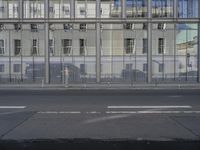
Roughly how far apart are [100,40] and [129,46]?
2873 mm

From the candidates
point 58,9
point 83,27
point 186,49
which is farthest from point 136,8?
point 58,9

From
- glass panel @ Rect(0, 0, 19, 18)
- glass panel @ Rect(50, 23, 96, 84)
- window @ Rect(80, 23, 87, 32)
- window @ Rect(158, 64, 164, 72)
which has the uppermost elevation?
glass panel @ Rect(0, 0, 19, 18)

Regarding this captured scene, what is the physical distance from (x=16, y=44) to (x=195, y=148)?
3974 cm

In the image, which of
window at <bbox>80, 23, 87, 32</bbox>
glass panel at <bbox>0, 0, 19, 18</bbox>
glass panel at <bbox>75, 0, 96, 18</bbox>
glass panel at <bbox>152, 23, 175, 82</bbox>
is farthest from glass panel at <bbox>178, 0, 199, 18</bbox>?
glass panel at <bbox>0, 0, 19, 18</bbox>

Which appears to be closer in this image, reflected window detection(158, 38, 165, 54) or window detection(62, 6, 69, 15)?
reflected window detection(158, 38, 165, 54)

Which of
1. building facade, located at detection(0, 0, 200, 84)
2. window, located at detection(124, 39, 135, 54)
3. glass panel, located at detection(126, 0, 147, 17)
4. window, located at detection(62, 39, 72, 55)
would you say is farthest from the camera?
glass panel, located at detection(126, 0, 147, 17)

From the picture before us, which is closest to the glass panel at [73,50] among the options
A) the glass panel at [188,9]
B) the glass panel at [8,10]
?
the glass panel at [8,10]

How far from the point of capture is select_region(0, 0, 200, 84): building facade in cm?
4609

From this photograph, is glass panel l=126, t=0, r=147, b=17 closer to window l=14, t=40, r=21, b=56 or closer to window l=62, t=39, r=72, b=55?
window l=62, t=39, r=72, b=55

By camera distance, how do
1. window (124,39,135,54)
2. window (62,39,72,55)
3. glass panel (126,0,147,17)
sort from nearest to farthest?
window (62,39,72,55)
window (124,39,135,54)
glass panel (126,0,147,17)

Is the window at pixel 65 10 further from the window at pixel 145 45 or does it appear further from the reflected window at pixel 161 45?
the reflected window at pixel 161 45

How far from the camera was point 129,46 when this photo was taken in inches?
1829

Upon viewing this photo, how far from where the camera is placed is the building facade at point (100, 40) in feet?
151

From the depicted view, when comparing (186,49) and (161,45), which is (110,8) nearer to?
(161,45)
